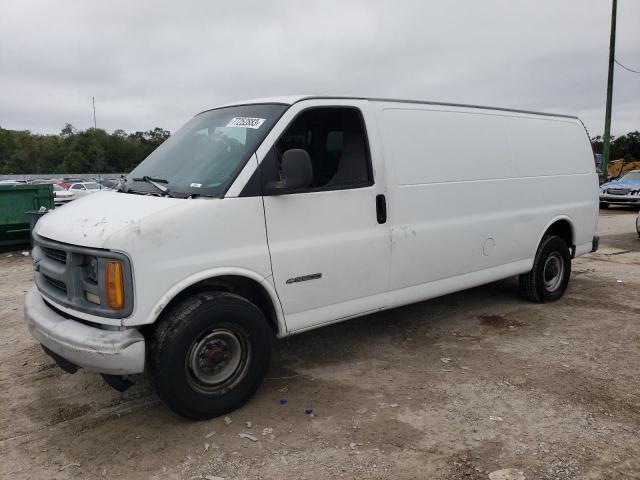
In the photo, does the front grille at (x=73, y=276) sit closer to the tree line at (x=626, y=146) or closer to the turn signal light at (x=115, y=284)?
the turn signal light at (x=115, y=284)

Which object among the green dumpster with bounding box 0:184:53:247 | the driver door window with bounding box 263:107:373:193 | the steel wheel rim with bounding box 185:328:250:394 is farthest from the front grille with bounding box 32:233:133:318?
the green dumpster with bounding box 0:184:53:247

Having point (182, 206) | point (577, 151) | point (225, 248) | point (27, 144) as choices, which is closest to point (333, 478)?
point (225, 248)

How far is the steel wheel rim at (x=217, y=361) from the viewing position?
3.33 metres

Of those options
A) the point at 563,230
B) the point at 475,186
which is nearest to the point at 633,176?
the point at 563,230

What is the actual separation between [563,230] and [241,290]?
4.32 metres

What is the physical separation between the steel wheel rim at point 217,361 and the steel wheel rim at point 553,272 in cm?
402

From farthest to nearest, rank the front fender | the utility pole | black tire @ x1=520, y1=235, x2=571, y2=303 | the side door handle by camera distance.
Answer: the utility pole, black tire @ x1=520, y1=235, x2=571, y2=303, the side door handle, the front fender

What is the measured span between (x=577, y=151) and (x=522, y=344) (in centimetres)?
276

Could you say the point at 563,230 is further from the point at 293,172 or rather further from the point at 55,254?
the point at 55,254

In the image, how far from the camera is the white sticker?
3736mm

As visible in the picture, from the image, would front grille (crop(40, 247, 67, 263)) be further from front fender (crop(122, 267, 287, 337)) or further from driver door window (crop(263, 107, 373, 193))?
driver door window (crop(263, 107, 373, 193))

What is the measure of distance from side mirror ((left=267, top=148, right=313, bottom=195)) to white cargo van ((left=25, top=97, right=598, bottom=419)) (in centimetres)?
1

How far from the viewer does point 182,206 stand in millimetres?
3236

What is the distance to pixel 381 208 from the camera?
414 cm
